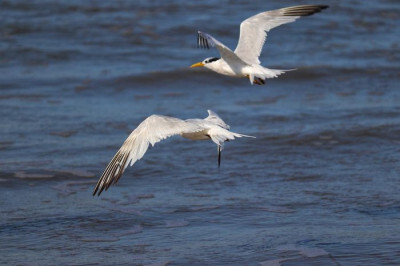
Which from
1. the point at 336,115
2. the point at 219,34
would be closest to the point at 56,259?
the point at 336,115

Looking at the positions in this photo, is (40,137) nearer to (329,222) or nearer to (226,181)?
(226,181)

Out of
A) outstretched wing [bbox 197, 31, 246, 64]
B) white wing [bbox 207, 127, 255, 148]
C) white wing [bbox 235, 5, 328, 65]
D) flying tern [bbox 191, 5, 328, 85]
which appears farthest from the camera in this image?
white wing [bbox 235, 5, 328, 65]

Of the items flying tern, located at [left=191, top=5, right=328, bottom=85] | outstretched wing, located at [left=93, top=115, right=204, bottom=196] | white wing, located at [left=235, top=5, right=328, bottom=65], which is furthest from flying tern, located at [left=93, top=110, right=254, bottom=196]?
white wing, located at [left=235, top=5, right=328, bottom=65]

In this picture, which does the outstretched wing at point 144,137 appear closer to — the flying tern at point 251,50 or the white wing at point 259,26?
the flying tern at point 251,50

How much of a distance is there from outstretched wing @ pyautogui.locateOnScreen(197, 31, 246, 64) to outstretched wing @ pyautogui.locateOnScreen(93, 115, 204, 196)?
33.8 inches

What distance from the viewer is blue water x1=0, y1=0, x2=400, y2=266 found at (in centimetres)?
662

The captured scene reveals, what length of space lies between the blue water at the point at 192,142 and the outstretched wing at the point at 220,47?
119cm

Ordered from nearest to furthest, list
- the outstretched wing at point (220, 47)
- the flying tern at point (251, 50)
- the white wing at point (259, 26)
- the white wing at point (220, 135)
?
the white wing at point (220, 135)
the outstretched wing at point (220, 47)
the flying tern at point (251, 50)
the white wing at point (259, 26)

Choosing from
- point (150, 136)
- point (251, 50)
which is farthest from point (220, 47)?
point (150, 136)

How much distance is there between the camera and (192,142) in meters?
9.66

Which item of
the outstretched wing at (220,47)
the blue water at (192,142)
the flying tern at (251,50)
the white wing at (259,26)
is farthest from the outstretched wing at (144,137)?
the white wing at (259,26)

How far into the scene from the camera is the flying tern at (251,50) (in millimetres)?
8008

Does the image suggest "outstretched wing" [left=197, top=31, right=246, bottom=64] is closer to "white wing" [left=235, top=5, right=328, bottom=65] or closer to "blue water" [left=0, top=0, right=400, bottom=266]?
"white wing" [left=235, top=5, right=328, bottom=65]

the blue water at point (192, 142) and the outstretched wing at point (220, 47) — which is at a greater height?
the outstretched wing at point (220, 47)
